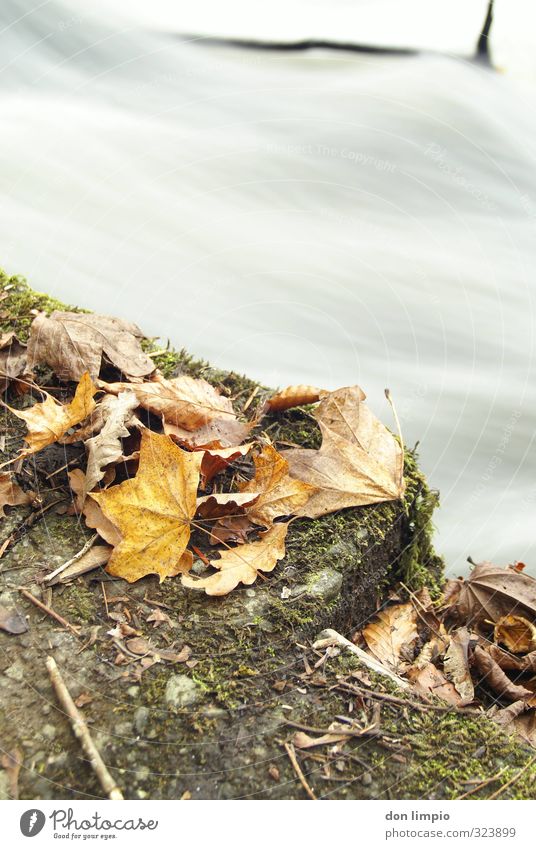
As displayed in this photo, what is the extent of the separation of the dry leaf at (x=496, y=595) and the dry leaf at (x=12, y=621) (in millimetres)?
1352

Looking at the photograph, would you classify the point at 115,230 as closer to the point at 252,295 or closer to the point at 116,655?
the point at 252,295

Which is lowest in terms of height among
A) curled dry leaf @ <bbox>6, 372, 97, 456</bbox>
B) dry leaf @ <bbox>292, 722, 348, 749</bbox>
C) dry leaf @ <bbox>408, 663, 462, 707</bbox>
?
dry leaf @ <bbox>408, 663, 462, 707</bbox>

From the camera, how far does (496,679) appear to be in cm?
183

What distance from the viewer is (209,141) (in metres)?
4.70

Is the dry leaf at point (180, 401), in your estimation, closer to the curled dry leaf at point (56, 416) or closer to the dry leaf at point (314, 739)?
the curled dry leaf at point (56, 416)

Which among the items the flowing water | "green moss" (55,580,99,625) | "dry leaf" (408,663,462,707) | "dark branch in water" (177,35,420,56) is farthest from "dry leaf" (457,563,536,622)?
"dark branch in water" (177,35,420,56)

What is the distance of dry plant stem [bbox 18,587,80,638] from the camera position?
59.7 inches

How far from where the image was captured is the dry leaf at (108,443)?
68.1 inches

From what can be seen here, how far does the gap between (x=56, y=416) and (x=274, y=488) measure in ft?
2.17

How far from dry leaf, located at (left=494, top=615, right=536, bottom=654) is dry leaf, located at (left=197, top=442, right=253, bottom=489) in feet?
3.18

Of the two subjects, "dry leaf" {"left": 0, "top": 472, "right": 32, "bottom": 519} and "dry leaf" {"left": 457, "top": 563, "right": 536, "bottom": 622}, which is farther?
"dry leaf" {"left": 457, "top": 563, "right": 536, "bottom": 622}
